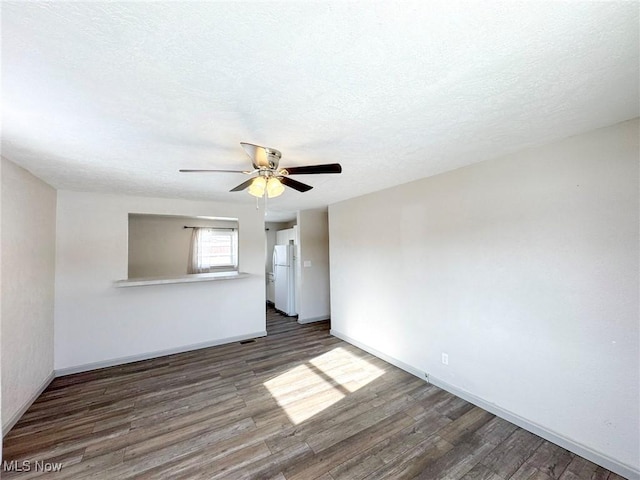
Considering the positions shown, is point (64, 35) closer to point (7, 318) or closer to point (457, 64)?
point (457, 64)

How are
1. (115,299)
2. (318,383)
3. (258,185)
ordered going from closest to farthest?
(258,185) → (318,383) → (115,299)

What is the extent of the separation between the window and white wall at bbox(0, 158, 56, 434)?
8.42 ft

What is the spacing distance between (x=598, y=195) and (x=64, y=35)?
3.01 m

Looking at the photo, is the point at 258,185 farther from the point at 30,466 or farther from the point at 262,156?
the point at 30,466

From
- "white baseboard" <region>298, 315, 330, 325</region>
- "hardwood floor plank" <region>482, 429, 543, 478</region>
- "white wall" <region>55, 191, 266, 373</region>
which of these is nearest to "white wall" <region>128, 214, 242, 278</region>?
"white wall" <region>55, 191, 266, 373</region>

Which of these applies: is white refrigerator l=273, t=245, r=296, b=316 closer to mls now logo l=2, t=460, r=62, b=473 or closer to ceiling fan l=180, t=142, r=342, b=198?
ceiling fan l=180, t=142, r=342, b=198

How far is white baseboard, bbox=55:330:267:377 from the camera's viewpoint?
320cm

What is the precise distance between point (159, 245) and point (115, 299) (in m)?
2.16

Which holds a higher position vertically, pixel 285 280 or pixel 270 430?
pixel 285 280

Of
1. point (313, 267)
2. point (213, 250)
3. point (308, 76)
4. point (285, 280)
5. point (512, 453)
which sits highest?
point (308, 76)

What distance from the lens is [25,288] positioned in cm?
247

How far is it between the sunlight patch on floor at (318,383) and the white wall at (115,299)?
1.61 meters

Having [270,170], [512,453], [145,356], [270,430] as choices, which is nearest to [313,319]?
[145,356]

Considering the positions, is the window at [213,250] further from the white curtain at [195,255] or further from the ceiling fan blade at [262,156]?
the ceiling fan blade at [262,156]
